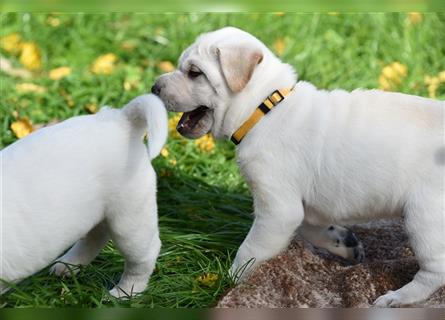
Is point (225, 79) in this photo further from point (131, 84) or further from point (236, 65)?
point (131, 84)

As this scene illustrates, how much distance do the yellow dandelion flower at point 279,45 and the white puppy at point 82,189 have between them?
3.12m

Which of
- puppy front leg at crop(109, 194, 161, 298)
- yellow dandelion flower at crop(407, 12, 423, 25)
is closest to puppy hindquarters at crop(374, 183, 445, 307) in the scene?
puppy front leg at crop(109, 194, 161, 298)

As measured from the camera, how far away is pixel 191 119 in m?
4.27

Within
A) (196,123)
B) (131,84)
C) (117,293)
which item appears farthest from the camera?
(131,84)

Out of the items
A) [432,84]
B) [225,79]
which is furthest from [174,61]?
[225,79]

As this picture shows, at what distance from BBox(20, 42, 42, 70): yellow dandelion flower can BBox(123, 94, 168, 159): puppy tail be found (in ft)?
10.2

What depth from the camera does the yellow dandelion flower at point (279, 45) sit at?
21.8ft

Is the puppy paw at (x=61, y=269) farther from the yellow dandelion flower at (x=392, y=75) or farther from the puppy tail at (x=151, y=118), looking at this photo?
the yellow dandelion flower at (x=392, y=75)

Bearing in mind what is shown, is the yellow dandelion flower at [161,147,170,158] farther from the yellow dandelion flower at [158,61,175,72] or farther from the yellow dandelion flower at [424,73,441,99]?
the yellow dandelion flower at [424,73,441,99]

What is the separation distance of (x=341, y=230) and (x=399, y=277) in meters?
0.49

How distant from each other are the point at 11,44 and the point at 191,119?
3.00m

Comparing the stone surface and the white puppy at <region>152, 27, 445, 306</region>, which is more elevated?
the white puppy at <region>152, 27, 445, 306</region>

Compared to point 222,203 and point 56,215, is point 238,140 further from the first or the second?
point 56,215

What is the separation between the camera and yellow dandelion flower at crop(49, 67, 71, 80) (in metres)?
6.29
